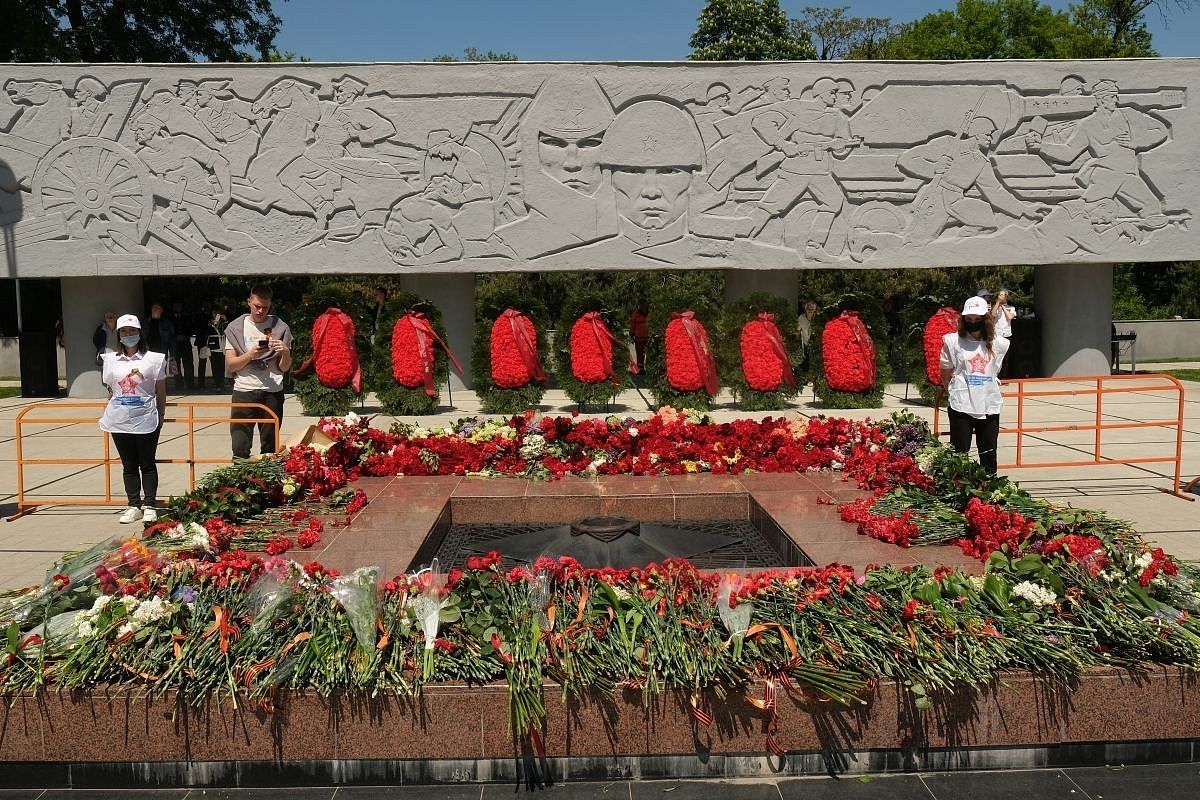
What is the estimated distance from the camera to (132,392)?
6766mm

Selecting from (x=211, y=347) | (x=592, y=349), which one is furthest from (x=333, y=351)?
(x=211, y=347)

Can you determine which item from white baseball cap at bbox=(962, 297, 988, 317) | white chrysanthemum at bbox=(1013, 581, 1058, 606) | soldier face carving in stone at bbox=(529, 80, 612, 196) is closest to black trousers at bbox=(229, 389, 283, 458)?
white baseball cap at bbox=(962, 297, 988, 317)

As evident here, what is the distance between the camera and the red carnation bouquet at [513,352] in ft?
44.2

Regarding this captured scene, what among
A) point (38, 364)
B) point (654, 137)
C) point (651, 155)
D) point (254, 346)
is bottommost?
point (38, 364)

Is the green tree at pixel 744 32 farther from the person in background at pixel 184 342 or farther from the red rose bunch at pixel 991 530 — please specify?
the red rose bunch at pixel 991 530

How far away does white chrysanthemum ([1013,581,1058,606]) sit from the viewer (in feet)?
12.5

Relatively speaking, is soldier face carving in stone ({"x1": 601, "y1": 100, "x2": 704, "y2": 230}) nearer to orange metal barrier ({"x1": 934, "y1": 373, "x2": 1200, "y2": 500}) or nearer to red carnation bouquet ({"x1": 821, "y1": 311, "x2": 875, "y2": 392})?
red carnation bouquet ({"x1": 821, "y1": 311, "x2": 875, "y2": 392})

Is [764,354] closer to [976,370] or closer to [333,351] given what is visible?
[333,351]

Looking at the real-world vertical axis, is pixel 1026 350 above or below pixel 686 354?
below

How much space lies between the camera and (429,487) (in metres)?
6.73

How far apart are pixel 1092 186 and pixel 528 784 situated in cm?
1444

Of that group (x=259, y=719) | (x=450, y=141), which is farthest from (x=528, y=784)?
(x=450, y=141)

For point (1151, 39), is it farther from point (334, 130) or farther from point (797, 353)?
point (334, 130)

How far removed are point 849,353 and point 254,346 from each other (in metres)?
8.58
